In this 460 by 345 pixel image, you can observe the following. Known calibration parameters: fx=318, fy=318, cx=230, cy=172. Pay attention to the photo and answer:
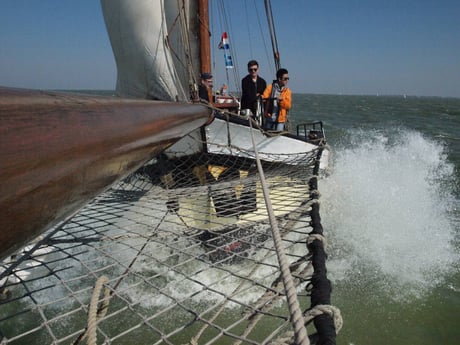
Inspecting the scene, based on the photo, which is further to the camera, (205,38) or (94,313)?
(205,38)

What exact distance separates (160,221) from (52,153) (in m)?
1.79

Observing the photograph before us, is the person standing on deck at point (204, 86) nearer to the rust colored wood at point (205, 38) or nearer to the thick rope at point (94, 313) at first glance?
the rust colored wood at point (205, 38)

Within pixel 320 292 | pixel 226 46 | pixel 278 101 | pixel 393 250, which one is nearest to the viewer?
pixel 320 292

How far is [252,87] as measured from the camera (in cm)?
512

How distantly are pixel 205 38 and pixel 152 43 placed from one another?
0.87m

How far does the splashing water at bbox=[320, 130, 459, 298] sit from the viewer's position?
4.04 m

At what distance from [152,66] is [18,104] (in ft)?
13.2

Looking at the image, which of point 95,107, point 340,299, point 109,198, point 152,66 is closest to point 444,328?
point 340,299

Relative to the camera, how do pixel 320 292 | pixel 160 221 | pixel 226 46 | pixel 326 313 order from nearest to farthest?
pixel 326 313 < pixel 320 292 < pixel 160 221 < pixel 226 46

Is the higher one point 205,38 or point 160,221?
point 205,38

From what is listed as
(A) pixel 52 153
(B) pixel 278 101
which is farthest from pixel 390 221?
(A) pixel 52 153

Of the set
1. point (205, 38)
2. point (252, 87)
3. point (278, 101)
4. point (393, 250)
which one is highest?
point (205, 38)

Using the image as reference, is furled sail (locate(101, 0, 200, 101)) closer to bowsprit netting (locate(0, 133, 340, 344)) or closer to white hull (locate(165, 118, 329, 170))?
white hull (locate(165, 118, 329, 170))

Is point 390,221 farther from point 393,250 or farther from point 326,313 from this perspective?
point 326,313
